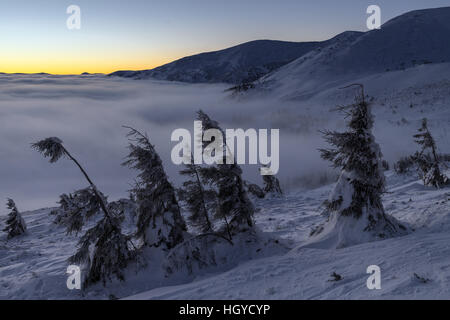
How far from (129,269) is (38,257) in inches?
271

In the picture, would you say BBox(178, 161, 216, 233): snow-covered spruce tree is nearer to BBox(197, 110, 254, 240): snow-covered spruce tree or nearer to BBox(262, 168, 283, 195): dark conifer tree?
BBox(197, 110, 254, 240): snow-covered spruce tree

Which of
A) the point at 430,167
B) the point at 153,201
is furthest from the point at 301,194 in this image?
the point at 153,201

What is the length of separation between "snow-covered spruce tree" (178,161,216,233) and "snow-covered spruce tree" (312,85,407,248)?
419cm

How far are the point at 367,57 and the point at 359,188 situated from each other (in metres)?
91.8

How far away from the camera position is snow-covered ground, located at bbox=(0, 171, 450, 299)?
6.89m

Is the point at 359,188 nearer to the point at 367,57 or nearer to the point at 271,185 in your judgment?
the point at 271,185

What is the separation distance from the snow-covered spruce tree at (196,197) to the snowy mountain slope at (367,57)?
6135cm

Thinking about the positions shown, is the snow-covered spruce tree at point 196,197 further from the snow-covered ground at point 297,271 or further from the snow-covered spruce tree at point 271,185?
the snow-covered spruce tree at point 271,185

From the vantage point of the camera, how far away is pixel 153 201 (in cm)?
1170

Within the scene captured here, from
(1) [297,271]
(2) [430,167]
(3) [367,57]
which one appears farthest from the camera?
(3) [367,57]

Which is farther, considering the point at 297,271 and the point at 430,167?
the point at 430,167

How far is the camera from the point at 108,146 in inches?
4225
